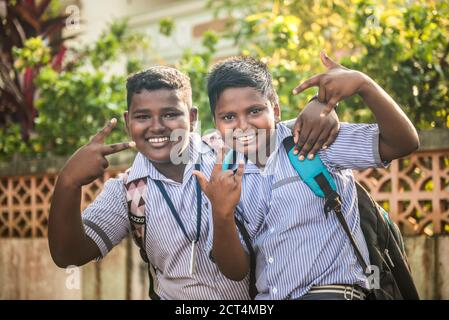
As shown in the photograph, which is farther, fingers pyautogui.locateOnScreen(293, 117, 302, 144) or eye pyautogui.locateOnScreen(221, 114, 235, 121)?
eye pyautogui.locateOnScreen(221, 114, 235, 121)

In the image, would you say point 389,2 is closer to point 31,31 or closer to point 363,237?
point 363,237

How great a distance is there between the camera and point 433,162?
417cm

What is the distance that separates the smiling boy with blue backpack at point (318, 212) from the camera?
242 centimetres

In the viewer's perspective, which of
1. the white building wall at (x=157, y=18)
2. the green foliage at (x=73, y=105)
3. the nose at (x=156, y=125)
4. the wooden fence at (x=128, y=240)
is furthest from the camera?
the white building wall at (x=157, y=18)

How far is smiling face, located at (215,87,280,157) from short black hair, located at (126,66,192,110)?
0.36 metres

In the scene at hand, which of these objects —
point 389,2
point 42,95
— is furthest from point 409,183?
point 42,95

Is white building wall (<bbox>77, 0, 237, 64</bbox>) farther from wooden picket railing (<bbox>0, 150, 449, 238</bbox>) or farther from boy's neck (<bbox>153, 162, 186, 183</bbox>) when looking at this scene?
boy's neck (<bbox>153, 162, 186, 183</bbox>)

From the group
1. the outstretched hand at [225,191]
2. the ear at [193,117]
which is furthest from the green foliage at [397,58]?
the outstretched hand at [225,191]

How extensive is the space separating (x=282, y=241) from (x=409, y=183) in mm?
2025

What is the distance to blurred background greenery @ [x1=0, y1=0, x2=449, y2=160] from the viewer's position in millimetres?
4426

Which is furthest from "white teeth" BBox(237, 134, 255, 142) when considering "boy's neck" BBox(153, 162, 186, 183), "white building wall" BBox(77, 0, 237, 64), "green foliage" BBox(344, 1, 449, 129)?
"white building wall" BBox(77, 0, 237, 64)

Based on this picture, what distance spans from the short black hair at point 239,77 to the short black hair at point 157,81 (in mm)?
203

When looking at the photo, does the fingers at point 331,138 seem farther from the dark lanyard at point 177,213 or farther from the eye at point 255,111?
the dark lanyard at point 177,213
